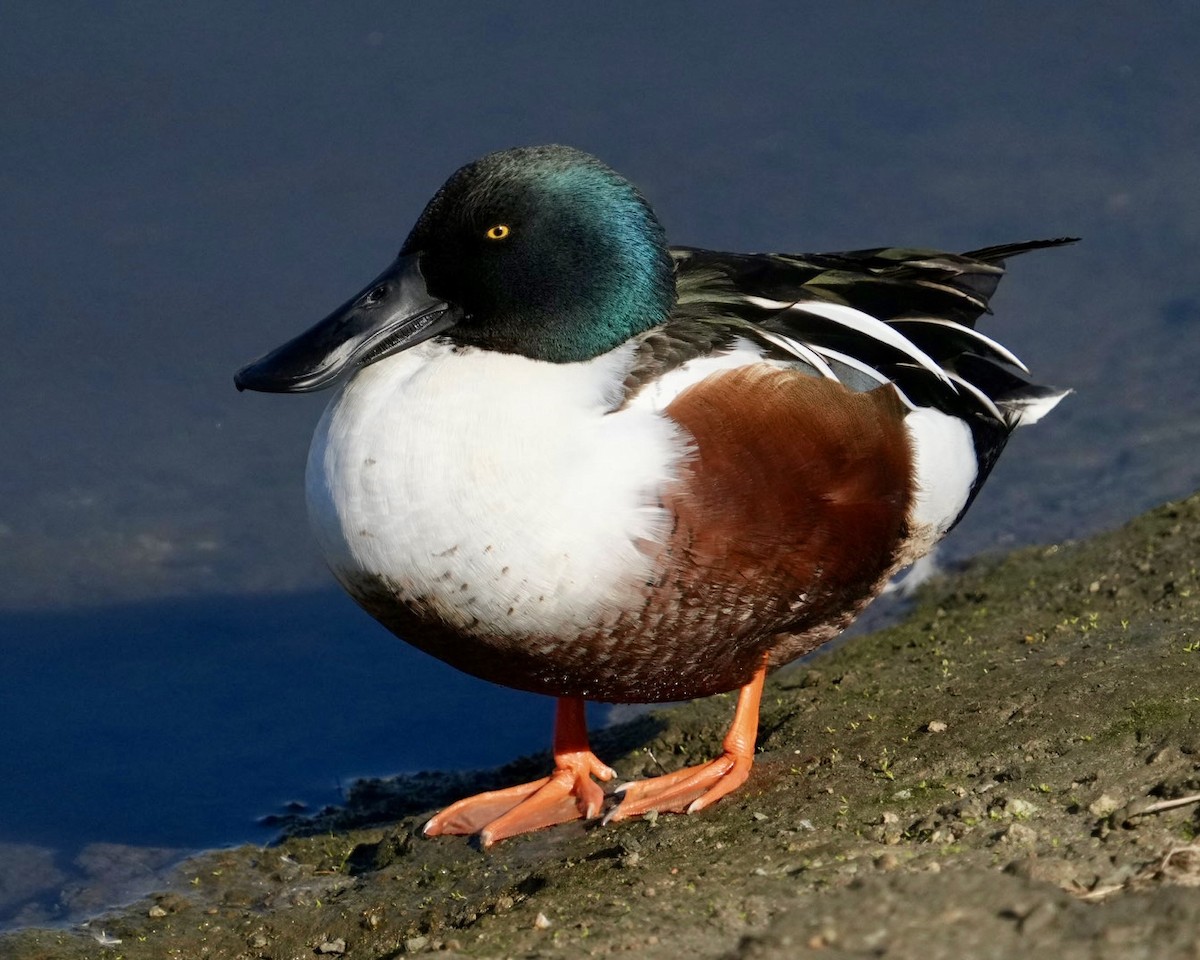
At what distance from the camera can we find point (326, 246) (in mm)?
6625

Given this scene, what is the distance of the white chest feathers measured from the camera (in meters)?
3.29

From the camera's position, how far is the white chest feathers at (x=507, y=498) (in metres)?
3.29

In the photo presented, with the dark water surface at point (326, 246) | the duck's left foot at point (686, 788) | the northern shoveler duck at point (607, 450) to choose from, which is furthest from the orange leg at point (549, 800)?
the dark water surface at point (326, 246)

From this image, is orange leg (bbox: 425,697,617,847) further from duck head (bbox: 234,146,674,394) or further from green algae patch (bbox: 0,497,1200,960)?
duck head (bbox: 234,146,674,394)

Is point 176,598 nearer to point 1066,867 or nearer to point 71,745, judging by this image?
point 71,745

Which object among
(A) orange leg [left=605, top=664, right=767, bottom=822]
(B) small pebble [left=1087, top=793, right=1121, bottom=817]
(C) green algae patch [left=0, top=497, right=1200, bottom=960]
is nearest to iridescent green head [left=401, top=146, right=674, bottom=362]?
(A) orange leg [left=605, top=664, right=767, bottom=822]

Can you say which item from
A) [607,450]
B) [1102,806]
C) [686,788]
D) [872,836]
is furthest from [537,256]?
[1102,806]

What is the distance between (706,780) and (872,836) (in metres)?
0.88

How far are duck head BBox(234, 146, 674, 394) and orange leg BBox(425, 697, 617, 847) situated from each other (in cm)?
102

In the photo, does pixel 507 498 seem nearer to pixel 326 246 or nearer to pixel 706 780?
pixel 706 780

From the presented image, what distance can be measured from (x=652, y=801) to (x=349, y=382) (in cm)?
121

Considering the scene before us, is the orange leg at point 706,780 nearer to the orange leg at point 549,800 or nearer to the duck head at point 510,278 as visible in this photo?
the orange leg at point 549,800

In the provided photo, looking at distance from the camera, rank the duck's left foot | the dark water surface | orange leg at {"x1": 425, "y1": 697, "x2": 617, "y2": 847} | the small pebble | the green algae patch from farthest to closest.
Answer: the dark water surface → orange leg at {"x1": 425, "y1": 697, "x2": 617, "y2": 847} → the duck's left foot → the small pebble → the green algae patch

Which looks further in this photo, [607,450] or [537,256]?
[537,256]
